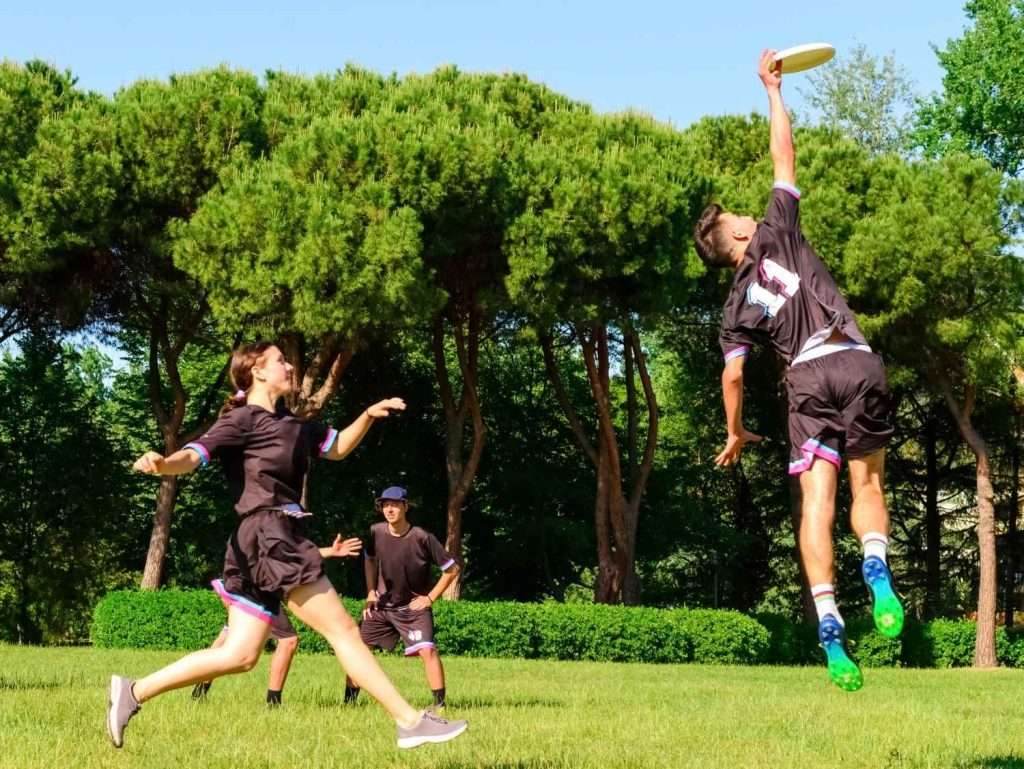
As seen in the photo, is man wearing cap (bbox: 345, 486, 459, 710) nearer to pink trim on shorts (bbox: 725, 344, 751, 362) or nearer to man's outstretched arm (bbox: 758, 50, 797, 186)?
pink trim on shorts (bbox: 725, 344, 751, 362)

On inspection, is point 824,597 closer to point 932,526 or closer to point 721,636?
point 721,636

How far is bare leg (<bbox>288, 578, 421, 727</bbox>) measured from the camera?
646 cm

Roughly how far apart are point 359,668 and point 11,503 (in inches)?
1336

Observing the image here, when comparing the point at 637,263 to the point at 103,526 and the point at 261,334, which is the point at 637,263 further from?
the point at 103,526

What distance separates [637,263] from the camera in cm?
2658

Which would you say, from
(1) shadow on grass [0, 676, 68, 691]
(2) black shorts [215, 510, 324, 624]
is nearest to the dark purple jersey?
(1) shadow on grass [0, 676, 68, 691]

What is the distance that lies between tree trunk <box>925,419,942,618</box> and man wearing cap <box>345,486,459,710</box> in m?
28.0

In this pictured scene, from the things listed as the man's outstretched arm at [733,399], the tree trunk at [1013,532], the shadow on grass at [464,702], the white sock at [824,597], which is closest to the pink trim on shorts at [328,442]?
the man's outstretched arm at [733,399]

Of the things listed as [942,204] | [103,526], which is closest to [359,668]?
[942,204]

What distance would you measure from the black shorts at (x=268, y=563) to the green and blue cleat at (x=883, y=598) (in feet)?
8.99

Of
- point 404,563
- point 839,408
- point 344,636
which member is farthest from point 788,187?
point 404,563

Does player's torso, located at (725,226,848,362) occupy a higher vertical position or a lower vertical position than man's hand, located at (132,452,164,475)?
higher

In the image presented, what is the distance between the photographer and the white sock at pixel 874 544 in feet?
21.5

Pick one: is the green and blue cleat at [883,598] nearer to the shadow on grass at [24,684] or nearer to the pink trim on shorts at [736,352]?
the pink trim on shorts at [736,352]
